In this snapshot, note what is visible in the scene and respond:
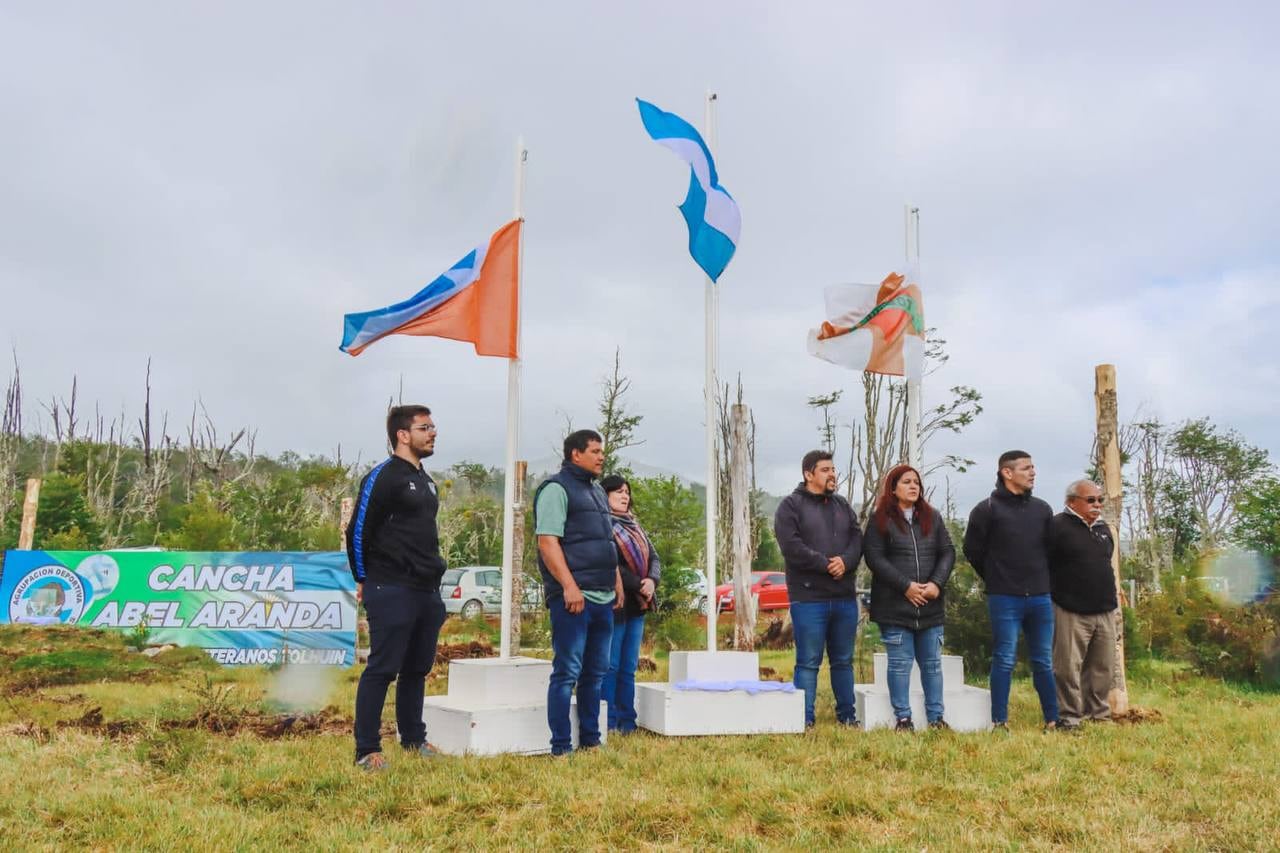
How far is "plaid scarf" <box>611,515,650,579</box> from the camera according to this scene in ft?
20.6

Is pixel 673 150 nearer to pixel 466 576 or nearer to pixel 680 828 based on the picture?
pixel 680 828

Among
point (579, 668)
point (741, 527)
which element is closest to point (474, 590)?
point (741, 527)

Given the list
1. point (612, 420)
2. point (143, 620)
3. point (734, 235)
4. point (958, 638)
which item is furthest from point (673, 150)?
point (612, 420)

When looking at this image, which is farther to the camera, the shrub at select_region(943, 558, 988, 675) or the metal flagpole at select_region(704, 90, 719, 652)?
the shrub at select_region(943, 558, 988, 675)

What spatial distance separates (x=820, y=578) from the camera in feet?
20.5

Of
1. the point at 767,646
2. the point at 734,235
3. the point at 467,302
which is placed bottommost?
the point at 767,646

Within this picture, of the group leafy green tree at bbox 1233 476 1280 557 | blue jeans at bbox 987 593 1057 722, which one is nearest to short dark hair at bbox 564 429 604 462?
blue jeans at bbox 987 593 1057 722

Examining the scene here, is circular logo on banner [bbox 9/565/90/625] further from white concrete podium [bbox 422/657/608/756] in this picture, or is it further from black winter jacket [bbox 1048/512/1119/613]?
black winter jacket [bbox 1048/512/1119/613]

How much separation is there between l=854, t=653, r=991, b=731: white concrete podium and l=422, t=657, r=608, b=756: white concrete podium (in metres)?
1.77

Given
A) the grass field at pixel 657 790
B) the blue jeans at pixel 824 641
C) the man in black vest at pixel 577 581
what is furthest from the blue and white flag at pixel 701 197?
the grass field at pixel 657 790

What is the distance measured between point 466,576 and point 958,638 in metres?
13.7

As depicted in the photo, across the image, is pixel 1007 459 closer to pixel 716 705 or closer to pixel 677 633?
pixel 716 705

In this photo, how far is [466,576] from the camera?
21.4m

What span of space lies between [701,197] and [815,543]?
8.56ft
